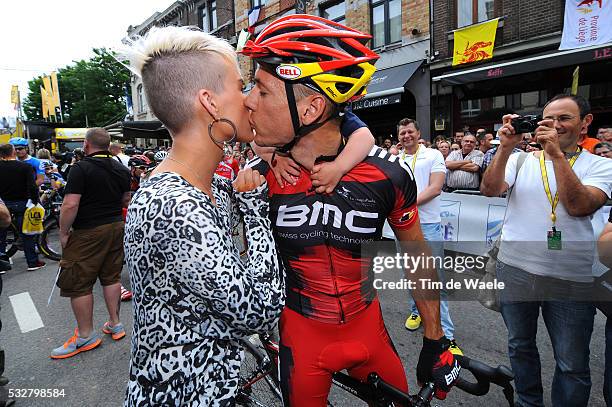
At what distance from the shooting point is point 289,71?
1550 mm

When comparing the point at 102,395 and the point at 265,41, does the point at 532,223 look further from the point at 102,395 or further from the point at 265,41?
the point at 102,395

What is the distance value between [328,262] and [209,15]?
26703mm

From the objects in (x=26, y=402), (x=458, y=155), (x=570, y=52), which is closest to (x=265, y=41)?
(x=26, y=402)

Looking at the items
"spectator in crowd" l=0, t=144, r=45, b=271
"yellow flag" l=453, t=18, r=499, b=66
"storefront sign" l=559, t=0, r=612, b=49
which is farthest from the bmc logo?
"yellow flag" l=453, t=18, r=499, b=66

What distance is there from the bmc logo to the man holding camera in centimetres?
139

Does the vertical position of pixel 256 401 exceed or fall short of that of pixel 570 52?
it falls short

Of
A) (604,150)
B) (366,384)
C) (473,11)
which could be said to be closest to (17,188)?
(366,384)

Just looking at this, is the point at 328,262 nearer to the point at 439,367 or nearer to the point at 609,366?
the point at 439,367

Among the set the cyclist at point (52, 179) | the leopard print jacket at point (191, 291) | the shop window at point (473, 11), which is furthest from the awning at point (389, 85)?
the leopard print jacket at point (191, 291)

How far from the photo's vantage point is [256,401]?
89.4 inches

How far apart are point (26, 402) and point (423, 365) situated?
11.6ft

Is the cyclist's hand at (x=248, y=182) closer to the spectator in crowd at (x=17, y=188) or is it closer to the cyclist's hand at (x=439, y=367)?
the cyclist's hand at (x=439, y=367)

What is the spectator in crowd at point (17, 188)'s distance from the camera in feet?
21.5

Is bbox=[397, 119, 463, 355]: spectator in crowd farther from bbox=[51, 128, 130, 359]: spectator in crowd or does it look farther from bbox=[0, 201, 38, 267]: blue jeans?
bbox=[0, 201, 38, 267]: blue jeans
